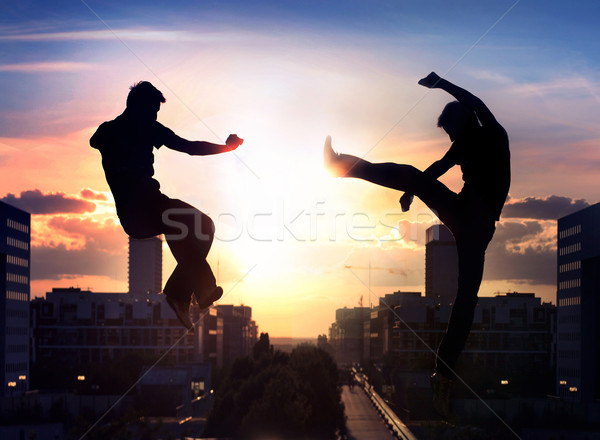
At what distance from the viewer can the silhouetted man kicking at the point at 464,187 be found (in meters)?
8.02

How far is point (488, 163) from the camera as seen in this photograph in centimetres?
816

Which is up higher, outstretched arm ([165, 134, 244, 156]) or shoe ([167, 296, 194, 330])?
outstretched arm ([165, 134, 244, 156])

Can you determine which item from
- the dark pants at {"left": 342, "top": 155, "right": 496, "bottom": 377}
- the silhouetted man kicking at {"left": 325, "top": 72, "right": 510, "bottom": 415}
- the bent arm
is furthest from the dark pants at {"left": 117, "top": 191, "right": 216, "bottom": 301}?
the bent arm

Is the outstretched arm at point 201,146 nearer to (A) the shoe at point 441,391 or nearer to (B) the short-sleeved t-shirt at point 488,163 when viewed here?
(B) the short-sleeved t-shirt at point 488,163

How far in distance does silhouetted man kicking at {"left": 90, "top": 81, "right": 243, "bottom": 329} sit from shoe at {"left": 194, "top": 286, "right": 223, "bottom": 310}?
0.48m

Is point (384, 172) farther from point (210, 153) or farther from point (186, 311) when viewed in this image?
point (186, 311)

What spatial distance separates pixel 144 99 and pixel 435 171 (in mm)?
3077

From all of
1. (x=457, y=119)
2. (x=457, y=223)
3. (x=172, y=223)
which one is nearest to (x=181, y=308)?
(x=172, y=223)

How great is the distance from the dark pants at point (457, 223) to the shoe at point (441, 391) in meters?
0.08

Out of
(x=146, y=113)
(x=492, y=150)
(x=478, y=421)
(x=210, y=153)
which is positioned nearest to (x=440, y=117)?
(x=492, y=150)

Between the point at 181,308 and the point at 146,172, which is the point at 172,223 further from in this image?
the point at 181,308

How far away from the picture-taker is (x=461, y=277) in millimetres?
8031

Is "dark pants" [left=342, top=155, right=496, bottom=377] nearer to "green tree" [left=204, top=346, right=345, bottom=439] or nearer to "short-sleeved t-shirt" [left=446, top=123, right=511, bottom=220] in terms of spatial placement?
"short-sleeved t-shirt" [left=446, top=123, right=511, bottom=220]

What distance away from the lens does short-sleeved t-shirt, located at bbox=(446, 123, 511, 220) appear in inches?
317
